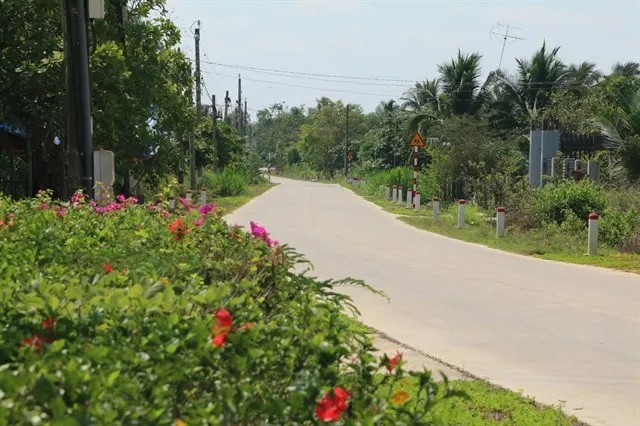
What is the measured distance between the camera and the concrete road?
6762 millimetres

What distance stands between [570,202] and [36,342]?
1828 centimetres

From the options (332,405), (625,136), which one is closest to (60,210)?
(332,405)

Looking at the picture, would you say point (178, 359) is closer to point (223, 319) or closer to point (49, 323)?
point (223, 319)

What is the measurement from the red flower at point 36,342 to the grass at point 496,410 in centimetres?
284

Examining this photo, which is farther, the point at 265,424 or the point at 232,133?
the point at 232,133

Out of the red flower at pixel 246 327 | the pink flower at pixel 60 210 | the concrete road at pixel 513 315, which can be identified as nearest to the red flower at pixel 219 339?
the red flower at pixel 246 327

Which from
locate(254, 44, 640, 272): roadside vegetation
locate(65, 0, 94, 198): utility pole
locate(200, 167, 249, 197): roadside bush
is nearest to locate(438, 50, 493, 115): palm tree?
locate(254, 44, 640, 272): roadside vegetation

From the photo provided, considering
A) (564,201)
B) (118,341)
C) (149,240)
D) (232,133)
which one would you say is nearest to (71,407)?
(118,341)

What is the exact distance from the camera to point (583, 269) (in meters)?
14.1

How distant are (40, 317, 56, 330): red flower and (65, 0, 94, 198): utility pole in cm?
910

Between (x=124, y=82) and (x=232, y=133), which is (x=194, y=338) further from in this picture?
(x=232, y=133)

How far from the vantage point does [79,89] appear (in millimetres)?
11750

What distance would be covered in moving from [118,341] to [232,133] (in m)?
52.2

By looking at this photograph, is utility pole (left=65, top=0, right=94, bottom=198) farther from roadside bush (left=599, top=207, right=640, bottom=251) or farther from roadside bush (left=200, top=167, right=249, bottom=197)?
roadside bush (left=200, top=167, right=249, bottom=197)
